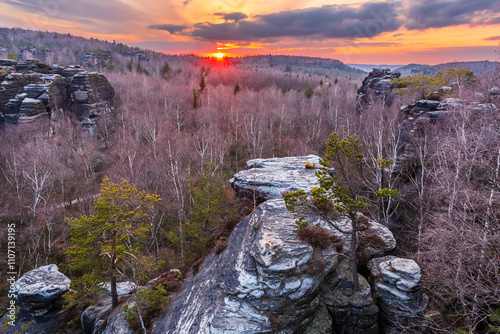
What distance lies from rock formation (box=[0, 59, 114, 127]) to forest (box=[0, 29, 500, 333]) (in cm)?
220

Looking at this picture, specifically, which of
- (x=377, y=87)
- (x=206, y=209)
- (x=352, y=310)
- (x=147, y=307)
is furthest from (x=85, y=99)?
(x=377, y=87)

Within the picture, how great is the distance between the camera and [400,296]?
12000 mm

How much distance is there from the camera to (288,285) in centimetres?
1087

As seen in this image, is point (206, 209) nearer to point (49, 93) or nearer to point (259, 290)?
point (259, 290)

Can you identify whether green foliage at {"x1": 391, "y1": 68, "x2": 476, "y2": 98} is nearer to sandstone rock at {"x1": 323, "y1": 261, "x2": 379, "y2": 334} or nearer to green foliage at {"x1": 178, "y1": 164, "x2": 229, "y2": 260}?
green foliage at {"x1": 178, "y1": 164, "x2": 229, "y2": 260}

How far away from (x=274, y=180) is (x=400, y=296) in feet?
31.6

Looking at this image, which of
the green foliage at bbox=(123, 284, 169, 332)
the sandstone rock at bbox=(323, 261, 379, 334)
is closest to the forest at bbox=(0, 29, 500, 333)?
the green foliage at bbox=(123, 284, 169, 332)

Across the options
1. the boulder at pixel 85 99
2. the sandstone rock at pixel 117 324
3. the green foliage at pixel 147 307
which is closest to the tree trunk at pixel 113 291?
the sandstone rock at pixel 117 324

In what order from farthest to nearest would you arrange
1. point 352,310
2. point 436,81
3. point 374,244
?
point 436,81 < point 374,244 < point 352,310

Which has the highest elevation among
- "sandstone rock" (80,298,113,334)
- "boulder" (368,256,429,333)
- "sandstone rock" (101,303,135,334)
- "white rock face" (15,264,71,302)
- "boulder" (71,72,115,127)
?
"boulder" (71,72,115,127)

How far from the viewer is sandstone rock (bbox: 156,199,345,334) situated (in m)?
10.5

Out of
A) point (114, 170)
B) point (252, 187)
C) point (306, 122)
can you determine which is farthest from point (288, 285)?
point (306, 122)

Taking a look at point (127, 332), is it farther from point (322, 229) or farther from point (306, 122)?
point (306, 122)

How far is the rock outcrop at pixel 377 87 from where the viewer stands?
1804 inches
